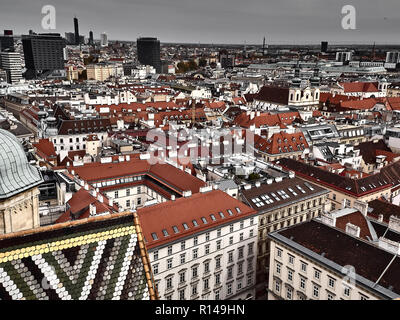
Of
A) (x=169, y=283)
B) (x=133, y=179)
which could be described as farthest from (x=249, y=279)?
(x=133, y=179)

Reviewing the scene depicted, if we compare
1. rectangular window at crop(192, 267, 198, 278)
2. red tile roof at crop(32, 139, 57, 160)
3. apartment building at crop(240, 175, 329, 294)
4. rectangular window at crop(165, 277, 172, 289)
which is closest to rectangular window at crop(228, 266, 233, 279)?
rectangular window at crop(192, 267, 198, 278)

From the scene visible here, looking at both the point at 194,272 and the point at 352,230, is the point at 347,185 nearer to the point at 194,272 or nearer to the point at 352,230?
the point at 352,230

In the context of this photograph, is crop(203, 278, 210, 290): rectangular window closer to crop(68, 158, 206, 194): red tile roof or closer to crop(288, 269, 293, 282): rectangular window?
crop(288, 269, 293, 282): rectangular window

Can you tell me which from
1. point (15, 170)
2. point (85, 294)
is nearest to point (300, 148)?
point (15, 170)

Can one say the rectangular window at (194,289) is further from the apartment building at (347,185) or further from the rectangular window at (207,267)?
the apartment building at (347,185)

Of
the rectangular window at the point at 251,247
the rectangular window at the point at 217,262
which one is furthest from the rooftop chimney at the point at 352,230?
the rectangular window at the point at 217,262

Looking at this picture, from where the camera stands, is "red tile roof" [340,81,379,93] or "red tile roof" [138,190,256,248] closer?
"red tile roof" [138,190,256,248]

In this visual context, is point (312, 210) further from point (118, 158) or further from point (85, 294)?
point (85, 294)
